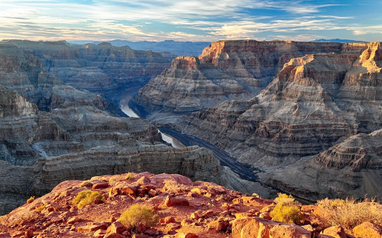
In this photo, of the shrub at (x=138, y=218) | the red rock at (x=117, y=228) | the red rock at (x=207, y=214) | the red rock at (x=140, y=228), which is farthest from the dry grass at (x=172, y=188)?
the red rock at (x=117, y=228)

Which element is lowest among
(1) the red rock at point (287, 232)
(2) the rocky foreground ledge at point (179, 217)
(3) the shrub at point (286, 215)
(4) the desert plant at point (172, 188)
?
(4) the desert plant at point (172, 188)

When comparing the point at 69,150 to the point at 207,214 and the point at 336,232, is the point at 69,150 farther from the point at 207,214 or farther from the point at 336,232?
the point at 336,232

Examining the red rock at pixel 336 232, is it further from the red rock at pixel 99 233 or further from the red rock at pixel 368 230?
the red rock at pixel 99 233

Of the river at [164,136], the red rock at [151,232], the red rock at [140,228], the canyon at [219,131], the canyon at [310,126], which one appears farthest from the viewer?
the river at [164,136]

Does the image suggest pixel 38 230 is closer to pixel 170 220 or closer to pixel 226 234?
pixel 170 220

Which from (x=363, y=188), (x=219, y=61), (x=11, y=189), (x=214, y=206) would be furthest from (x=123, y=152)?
(x=219, y=61)
